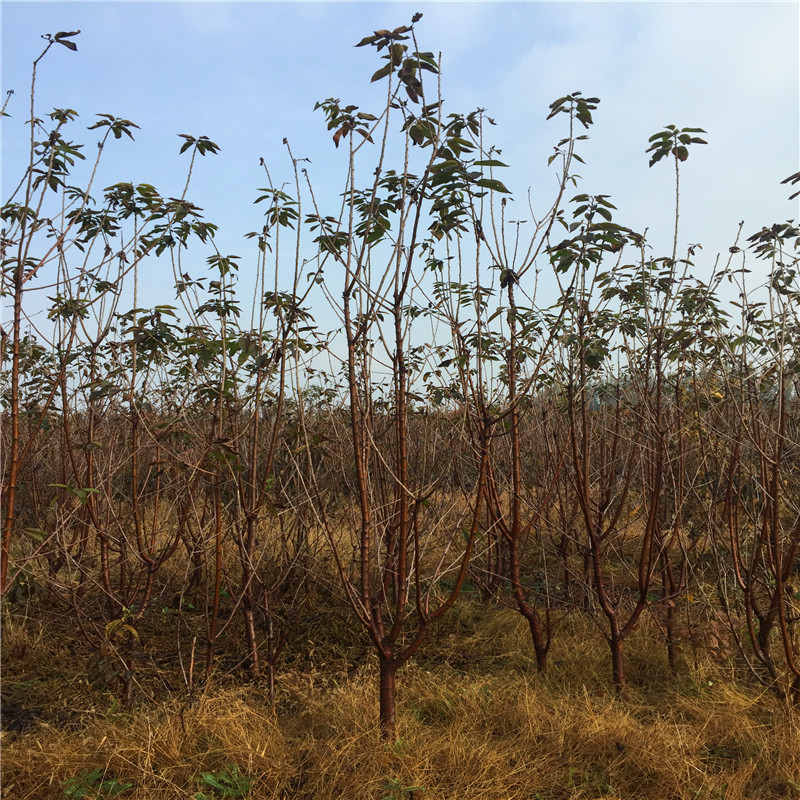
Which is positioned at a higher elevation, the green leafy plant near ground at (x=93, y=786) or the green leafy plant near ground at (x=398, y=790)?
the green leafy plant near ground at (x=398, y=790)

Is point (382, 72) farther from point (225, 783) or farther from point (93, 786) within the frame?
point (93, 786)

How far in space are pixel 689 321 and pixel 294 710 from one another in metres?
2.90

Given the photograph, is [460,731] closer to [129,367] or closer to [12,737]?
[12,737]

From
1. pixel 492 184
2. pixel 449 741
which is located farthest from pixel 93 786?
pixel 492 184

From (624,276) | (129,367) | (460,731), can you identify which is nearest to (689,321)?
(624,276)

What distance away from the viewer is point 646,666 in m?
3.85

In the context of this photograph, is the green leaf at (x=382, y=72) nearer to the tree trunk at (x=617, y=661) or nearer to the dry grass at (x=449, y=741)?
the dry grass at (x=449, y=741)

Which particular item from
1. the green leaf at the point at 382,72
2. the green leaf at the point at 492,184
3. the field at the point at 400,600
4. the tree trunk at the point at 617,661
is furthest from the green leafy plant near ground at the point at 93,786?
the green leaf at the point at 382,72

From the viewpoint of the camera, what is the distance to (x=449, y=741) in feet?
9.41

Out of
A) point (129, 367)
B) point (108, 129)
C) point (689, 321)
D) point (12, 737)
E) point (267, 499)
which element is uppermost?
point (108, 129)

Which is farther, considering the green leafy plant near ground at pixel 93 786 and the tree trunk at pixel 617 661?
the tree trunk at pixel 617 661

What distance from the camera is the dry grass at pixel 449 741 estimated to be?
2.65 meters

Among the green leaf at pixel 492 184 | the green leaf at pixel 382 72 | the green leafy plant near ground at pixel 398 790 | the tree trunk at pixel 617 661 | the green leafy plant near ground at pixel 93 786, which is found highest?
the green leaf at pixel 382 72

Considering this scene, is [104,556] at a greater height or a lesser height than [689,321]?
lesser
